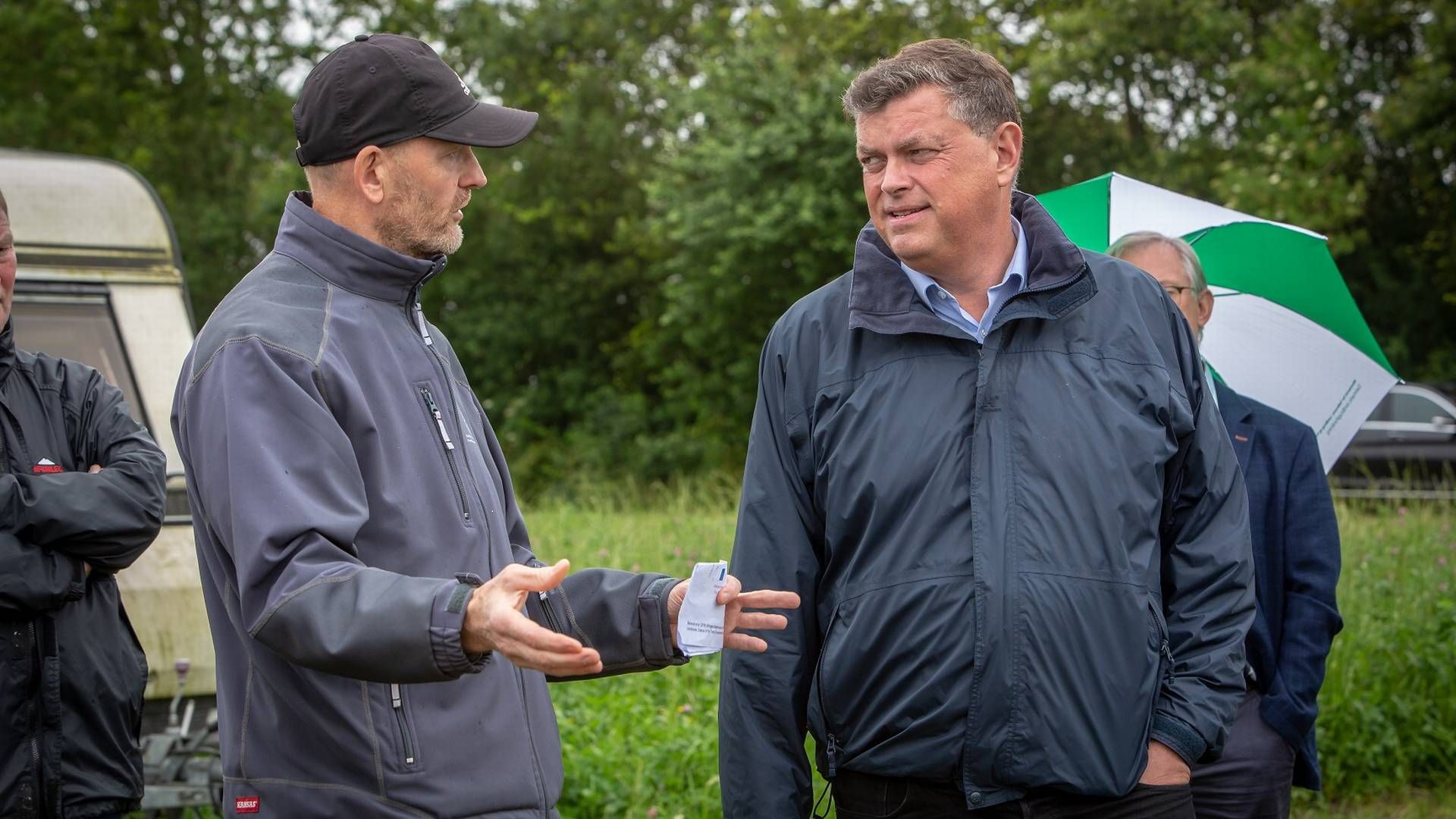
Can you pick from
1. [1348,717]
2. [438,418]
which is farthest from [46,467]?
[1348,717]

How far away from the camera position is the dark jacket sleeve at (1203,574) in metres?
2.83

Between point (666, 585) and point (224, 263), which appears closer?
point (666, 585)

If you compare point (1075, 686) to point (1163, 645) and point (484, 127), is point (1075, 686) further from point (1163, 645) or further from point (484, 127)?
point (484, 127)

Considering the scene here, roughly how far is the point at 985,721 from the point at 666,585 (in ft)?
2.15

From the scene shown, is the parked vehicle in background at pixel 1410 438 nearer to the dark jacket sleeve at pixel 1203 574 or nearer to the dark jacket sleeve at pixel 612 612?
the dark jacket sleeve at pixel 1203 574

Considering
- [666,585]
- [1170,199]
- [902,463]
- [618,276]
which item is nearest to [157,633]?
[666,585]

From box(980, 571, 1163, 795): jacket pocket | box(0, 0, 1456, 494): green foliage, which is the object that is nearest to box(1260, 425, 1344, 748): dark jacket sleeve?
box(980, 571, 1163, 795): jacket pocket

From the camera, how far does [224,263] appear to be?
84.7 ft

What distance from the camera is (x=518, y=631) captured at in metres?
2.01

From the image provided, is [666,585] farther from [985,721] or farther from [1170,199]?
[1170,199]

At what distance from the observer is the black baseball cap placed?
8.21 ft

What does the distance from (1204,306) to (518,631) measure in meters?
2.77

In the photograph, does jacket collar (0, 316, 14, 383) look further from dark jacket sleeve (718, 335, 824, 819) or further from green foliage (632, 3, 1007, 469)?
green foliage (632, 3, 1007, 469)

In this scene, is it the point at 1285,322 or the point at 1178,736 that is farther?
the point at 1285,322
